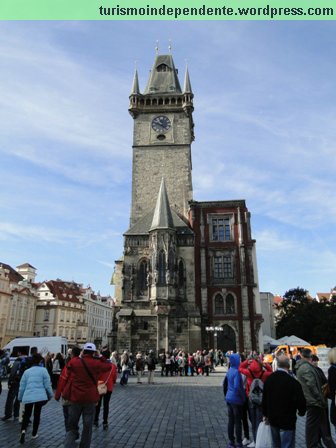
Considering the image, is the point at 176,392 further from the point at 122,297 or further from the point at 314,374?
the point at 122,297

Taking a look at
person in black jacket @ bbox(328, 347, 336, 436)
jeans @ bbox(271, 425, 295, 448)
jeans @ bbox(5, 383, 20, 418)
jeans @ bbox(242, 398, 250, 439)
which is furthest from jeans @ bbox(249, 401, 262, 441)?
jeans @ bbox(5, 383, 20, 418)

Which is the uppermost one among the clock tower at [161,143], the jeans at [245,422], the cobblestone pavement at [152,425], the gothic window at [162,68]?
the gothic window at [162,68]

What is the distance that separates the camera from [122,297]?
3850 cm

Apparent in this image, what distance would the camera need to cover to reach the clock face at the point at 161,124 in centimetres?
4891

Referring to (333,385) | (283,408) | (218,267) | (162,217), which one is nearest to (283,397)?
(283,408)

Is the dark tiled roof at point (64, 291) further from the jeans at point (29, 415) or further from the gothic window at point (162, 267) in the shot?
the jeans at point (29, 415)

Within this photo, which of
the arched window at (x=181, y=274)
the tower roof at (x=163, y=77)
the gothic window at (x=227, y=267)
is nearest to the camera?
the arched window at (x=181, y=274)

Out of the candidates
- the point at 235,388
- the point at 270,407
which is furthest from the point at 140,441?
the point at 270,407

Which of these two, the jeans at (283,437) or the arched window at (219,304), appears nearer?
the jeans at (283,437)

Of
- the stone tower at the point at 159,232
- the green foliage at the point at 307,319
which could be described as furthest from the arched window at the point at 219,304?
the green foliage at the point at 307,319

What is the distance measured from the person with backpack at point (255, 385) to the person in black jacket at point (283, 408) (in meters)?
1.70

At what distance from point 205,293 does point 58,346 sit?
54.6ft

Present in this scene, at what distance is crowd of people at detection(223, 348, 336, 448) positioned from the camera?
554 cm

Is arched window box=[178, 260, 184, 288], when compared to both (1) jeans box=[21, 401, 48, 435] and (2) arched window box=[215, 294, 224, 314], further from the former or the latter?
(1) jeans box=[21, 401, 48, 435]
